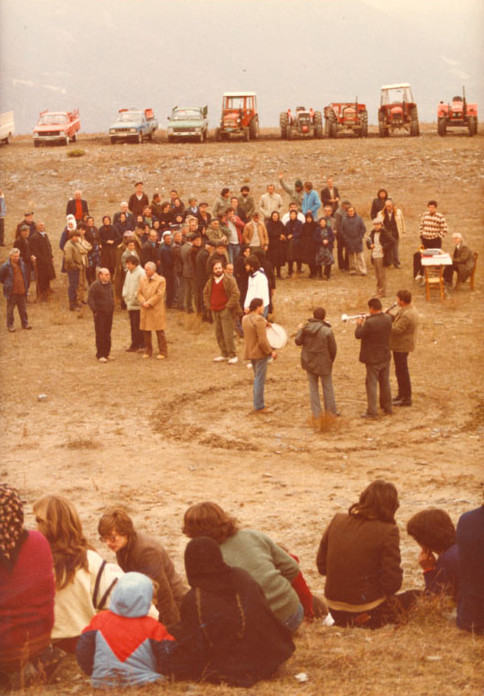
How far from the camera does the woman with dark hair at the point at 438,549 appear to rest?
6.64 metres

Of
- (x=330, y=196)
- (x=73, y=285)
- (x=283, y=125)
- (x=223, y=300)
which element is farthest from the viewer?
(x=283, y=125)

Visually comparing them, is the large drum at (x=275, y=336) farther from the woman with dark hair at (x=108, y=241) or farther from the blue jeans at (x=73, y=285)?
the woman with dark hair at (x=108, y=241)

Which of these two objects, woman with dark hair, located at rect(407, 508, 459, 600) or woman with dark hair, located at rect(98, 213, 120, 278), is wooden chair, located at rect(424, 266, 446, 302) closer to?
woman with dark hair, located at rect(98, 213, 120, 278)

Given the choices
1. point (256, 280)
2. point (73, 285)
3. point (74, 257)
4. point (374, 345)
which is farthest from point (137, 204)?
point (374, 345)

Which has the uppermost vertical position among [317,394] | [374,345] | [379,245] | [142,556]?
[379,245]

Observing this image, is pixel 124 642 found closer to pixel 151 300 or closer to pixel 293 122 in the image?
pixel 151 300

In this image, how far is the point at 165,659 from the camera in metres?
5.56

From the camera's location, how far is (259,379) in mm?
13367

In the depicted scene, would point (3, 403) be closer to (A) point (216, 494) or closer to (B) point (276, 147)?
(A) point (216, 494)

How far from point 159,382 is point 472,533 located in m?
9.37

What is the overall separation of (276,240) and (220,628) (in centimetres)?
1616

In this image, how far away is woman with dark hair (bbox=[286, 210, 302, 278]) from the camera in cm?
2114

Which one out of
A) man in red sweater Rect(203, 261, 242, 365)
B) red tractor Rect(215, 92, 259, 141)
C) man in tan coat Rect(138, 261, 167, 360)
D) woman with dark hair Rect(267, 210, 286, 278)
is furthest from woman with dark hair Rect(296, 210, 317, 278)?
red tractor Rect(215, 92, 259, 141)

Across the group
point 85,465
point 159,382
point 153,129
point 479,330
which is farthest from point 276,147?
point 85,465
